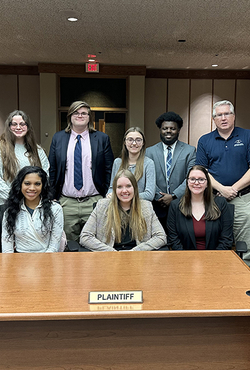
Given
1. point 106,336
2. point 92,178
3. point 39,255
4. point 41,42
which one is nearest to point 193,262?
point 106,336

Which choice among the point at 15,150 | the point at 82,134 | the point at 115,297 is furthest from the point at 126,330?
the point at 82,134

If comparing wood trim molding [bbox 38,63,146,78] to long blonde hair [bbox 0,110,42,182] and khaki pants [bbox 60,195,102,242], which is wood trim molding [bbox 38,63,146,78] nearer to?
long blonde hair [bbox 0,110,42,182]

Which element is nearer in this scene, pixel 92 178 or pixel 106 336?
pixel 106 336

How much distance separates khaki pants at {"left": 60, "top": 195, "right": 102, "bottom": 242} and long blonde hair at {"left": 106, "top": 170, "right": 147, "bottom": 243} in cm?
68

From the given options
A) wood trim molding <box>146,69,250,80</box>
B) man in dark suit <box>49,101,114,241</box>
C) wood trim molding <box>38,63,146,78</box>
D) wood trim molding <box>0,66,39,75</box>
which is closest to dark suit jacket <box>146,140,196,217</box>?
man in dark suit <box>49,101,114,241</box>

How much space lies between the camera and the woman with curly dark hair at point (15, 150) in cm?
312

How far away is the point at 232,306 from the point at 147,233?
1237mm

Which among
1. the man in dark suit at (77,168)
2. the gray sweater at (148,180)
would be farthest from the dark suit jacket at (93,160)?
Answer: the gray sweater at (148,180)

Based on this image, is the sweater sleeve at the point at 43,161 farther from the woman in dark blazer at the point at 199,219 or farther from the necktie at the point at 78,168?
the woman in dark blazer at the point at 199,219

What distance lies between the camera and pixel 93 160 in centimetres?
345

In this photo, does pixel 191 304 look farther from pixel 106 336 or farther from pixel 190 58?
pixel 190 58

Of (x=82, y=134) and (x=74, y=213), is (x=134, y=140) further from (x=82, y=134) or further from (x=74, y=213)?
(x=74, y=213)

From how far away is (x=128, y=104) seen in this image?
8609mm

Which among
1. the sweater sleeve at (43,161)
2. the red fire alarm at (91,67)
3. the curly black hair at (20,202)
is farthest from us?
the red fire alarm at (91,67)
